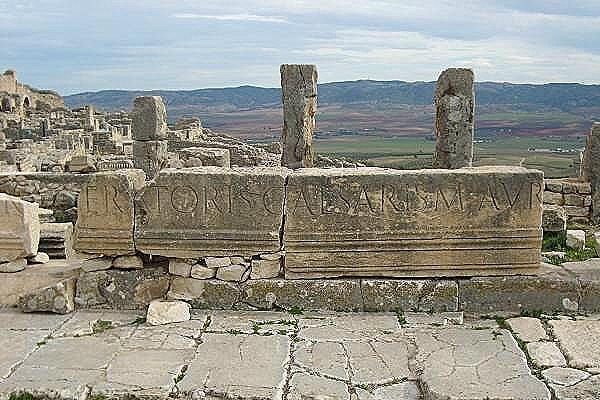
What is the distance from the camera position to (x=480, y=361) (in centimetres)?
414

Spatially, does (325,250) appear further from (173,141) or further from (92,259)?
(173,141)

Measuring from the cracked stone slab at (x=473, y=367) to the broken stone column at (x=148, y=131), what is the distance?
10.7 metres

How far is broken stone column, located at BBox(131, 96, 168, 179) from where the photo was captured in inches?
561

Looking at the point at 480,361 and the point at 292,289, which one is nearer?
the point at 480,361

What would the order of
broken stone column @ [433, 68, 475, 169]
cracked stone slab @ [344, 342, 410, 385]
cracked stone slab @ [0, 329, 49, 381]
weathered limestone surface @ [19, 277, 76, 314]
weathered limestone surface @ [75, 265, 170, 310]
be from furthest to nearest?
broken stone column @ [433, 68, 475, 169] < weathered limestone surface @ [75, 265, 170, 310] < weathered limestone surface @ [19, 277, 76, 314] < cracked stone slab @ [0, 329, 49, 381] < cracked stone slab @ [344, 342, 410, 385]

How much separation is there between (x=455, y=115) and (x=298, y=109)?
262 centimetres

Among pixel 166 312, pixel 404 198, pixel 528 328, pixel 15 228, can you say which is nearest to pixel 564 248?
pixel 528 328

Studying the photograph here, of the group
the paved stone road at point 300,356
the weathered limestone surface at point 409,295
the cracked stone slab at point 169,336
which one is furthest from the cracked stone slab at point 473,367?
the cracked stone slab at point 169,336

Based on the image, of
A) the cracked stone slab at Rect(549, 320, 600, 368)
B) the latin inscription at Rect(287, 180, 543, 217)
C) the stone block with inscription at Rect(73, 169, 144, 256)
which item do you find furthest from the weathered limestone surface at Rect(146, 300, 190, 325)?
the cracked stone slab at Rect(549, 320, 600, 368)

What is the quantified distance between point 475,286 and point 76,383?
9.74 ft

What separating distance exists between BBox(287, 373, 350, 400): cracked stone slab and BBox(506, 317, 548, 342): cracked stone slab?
148cm

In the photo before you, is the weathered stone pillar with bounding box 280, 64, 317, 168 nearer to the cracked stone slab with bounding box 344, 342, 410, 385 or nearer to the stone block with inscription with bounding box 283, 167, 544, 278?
the stone block with inscription with bounding box 283, 167, 544, 278

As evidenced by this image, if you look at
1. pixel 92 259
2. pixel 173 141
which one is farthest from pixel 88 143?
pixel 92 259

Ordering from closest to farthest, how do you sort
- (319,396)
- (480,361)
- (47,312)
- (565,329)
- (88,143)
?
1. (319,396)
2. (480,361)
3. (565,329)
4. (47,312)
5. (88,143)
